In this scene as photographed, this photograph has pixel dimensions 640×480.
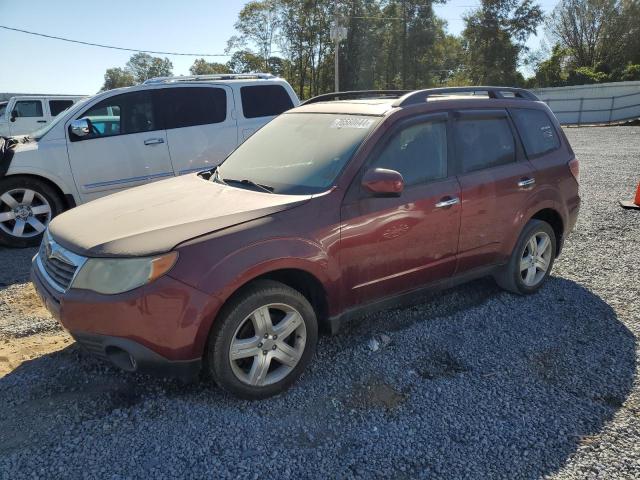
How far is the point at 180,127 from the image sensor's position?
270 inches

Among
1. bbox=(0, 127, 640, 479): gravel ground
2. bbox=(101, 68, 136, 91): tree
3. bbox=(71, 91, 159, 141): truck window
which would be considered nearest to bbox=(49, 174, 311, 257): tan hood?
bbox=(0, 127, 640, 479): gravel ground

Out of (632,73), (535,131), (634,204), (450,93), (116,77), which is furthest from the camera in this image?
(116,77)

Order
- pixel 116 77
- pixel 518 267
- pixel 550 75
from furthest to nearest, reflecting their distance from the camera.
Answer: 1. pixel 116 77
2. pixel 550 75
3. pixel 518 267

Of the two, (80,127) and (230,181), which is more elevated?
(80,127)

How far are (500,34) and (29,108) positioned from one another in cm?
3773

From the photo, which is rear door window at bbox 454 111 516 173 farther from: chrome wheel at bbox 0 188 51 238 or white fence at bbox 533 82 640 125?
white fence at bbox 533 82 640 125

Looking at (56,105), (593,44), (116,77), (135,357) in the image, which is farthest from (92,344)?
(116,77)

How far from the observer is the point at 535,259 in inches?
178

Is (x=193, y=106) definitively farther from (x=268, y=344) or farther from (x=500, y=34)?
(x=500, y=34)

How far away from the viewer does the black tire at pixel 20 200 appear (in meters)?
6.02

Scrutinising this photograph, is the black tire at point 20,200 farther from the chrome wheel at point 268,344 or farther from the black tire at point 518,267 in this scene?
the black tire at point 518,267

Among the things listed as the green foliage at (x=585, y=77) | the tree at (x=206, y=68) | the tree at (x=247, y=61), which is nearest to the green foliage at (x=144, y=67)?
the tree at (x=206, y=68)

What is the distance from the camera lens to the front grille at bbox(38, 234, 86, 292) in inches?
112

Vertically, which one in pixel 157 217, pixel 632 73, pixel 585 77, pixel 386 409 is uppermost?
pixel 632 73
